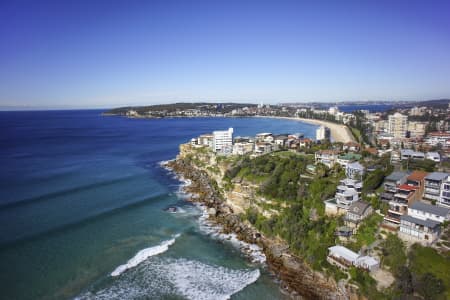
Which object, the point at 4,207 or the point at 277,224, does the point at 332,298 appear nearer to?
the point at 277,224

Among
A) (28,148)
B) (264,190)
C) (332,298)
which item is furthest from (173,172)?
(28,148)

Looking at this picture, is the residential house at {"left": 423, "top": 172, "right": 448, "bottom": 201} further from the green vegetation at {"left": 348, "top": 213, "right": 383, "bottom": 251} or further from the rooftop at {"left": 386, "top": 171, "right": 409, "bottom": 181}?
the green vegetation at {"left": 348, "top": 213, "right": 383, "bottom": 251}

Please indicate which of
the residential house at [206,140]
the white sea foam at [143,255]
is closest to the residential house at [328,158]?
the white sea foam at [143,255]

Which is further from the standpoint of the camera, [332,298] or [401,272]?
[332,298]

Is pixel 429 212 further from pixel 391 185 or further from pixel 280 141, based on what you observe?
pixel 280 141

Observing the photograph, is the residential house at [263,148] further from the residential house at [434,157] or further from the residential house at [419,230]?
the residential house at [419,230]
